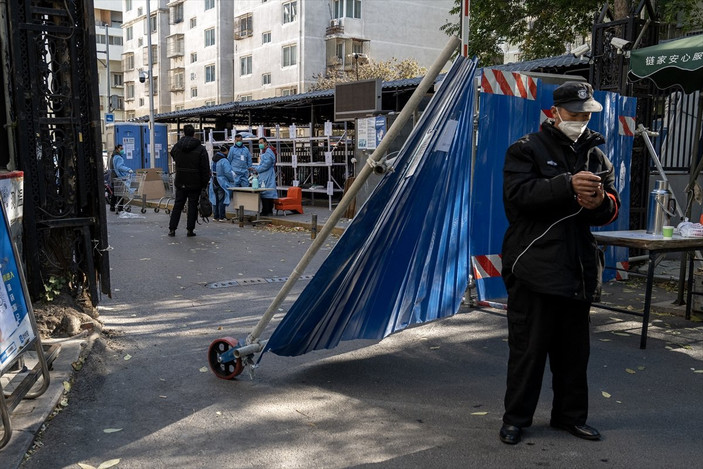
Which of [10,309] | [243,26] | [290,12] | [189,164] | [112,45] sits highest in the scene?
[112,45]

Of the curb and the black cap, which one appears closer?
the curb

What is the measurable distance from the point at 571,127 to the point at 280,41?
151 ft

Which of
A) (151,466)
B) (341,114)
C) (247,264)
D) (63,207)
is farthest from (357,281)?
(341,114)

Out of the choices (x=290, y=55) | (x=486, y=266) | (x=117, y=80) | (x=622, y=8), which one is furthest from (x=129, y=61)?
(x=486, y=266)

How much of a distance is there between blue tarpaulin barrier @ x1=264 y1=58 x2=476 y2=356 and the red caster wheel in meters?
0.31

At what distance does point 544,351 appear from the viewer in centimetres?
373

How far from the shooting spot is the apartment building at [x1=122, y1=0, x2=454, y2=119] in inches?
1802

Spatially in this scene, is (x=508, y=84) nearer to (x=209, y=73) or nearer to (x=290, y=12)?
(x=290, y=12)

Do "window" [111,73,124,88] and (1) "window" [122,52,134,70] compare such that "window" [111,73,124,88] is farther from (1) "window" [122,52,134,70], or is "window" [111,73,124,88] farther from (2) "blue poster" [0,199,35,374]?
(2) "blue poster" [0,199,35,374]

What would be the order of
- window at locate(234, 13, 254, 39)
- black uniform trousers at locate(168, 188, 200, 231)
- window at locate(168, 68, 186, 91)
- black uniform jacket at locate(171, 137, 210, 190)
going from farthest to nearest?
window at locate(168, 68, 186, 91), window at locate(234, 13, 254, 39), black uniform jacket at locate(171, 137, 210, 190), black uniform trousers at locate(168, 188, 200, 231)

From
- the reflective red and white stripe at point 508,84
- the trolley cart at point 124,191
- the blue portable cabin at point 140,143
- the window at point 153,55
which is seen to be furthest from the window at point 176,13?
the reflective red and white stripe at point 508,84

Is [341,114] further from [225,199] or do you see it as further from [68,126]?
[68,126]

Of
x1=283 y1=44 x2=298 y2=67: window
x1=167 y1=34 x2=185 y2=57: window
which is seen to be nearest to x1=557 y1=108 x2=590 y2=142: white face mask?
x1=283 y1=44 x2=298 y2=67: window

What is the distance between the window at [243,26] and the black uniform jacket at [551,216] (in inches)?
1947
